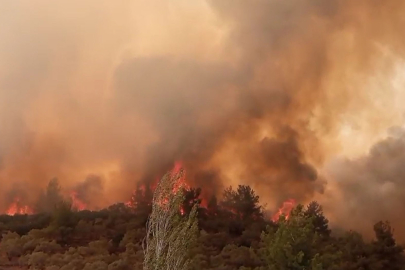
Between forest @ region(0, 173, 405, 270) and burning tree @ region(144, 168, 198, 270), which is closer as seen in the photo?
burning tree @ region(144, 168, 198, 270)

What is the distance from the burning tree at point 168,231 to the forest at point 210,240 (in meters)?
5.46

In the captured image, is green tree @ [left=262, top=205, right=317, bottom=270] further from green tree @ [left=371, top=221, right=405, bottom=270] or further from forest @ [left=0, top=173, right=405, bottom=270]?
green tree @ [left=371, top=221, right=405, bottom=270]

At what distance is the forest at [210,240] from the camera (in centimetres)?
2597

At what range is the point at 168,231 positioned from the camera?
2000cm

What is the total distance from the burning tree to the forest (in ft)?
17.9

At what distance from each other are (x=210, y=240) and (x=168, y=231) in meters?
25.8

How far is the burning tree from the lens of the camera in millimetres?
19391

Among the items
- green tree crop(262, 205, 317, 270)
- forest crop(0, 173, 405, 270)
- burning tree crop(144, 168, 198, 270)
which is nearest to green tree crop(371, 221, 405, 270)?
forest crop(0, 173, 405, 270)

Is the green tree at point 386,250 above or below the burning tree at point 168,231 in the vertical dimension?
above

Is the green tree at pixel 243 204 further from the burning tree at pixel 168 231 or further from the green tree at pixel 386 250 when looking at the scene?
the burning tree at pixel 168 231

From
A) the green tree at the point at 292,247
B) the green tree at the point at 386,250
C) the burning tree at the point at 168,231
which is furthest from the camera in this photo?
the green tree at the point at 386,250

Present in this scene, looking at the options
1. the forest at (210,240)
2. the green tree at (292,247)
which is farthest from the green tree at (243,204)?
Answer: the green tree at (292,247)

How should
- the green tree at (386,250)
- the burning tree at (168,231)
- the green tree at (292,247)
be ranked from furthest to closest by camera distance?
the green tree at (386,250), the green tree at (292,247), the burning tree at (168,231)

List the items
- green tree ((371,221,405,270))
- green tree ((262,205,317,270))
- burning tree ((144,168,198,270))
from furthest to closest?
green tree ((371,221,405,270)), green tree ((262,205,317,270)), burning tree ((144,168,198,270))
